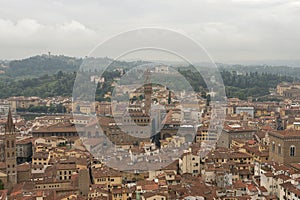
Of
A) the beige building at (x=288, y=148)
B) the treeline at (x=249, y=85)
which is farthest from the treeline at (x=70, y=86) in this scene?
the beige building at (x=288, y=148)

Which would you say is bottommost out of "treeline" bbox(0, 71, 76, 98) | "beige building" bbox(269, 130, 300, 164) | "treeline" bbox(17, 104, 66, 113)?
"treeline" bbox(17, 104, 66, 113)

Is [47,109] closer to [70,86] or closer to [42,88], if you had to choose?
[70,86]

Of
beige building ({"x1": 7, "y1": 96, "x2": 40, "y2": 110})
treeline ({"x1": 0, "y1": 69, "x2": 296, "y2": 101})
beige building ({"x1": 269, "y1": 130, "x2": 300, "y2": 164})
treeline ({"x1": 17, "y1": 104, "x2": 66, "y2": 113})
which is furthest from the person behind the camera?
treeline ({"x1": 0, "y1": 69, "x2": 296, "y2": 101})

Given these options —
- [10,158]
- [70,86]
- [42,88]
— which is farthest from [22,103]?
[10,158]

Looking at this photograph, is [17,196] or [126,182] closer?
[17,196]

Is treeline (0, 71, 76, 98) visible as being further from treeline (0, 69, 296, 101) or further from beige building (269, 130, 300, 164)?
beige building (269, 130, 300, 164)

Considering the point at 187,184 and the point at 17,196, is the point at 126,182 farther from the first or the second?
the point at 17,196

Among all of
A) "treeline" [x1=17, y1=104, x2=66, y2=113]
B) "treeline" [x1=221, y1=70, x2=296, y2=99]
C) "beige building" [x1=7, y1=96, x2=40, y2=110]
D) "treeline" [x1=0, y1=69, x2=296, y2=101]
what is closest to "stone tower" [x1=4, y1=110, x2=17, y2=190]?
"treeline" [x1=17, y1=104, x2=66, y2=113]

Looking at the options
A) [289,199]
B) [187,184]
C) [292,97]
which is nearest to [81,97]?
[187,184]

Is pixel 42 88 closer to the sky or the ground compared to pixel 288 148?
closer to the sky

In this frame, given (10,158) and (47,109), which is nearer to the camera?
(10,158)

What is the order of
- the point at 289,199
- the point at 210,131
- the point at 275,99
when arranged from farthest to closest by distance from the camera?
the point at 275,99 → the point at 210,131 → the point at 289,199
